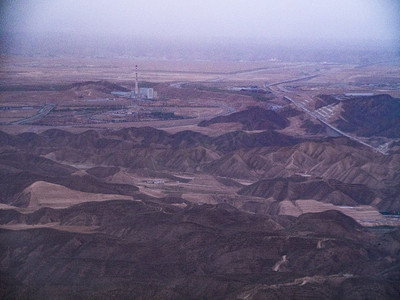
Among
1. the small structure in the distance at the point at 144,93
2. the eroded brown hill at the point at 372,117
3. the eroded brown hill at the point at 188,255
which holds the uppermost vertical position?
the eroded brown hill at the point at 188,255

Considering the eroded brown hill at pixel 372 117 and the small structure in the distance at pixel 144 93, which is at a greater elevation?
the eroded brown hill at pixel 372 117

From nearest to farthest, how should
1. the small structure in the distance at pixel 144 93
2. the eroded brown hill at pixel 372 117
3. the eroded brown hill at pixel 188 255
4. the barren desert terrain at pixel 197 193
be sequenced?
the eroded brown hill at pixel 188 255 < the barren desert terrain at pixel 197 193 < the eroded brown hill at pixel 372 117 < the small structure in the distance at pixel 144 93

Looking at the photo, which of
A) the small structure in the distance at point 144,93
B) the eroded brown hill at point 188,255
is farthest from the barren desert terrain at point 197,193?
the small structure in the distance at point 144,93

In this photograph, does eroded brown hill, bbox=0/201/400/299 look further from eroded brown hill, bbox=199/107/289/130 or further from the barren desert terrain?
eroded brown hill, bbox=199/107/289/130

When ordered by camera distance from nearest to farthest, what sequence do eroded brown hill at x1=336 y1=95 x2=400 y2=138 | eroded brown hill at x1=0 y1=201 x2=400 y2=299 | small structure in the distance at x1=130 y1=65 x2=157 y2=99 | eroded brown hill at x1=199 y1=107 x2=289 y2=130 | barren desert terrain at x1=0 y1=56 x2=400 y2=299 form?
eroded brown hill at x1=0 y1=201 x2=400 y2=299, barren desert terrain at x1=0 y1=56 x2=400 y2=299, eroded brown hill at x1=336 y1=95 x2=400 y2=138, eroded brown hill at x1=199 y1=107 x2=289 y2=130, small structure in the distance at x1=130 y1=65 x2=157 y2=99

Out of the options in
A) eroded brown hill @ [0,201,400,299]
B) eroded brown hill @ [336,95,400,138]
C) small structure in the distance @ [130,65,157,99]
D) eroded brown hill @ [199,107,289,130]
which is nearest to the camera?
eroded brown hill @ [0,201,400,299]

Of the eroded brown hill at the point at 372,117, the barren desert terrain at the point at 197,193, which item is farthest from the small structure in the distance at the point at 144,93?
the eroded brown hill at the point at 372,117

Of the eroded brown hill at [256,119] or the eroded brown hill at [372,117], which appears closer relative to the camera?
the eroded brown hill at [372,117]

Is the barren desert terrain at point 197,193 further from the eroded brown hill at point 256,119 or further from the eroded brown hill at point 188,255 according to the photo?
the eroded brown hill at point 256,119

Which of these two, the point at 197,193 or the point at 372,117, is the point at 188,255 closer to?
the point at 197,193

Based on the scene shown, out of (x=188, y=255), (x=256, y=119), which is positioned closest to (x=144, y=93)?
(x=256, y=119)

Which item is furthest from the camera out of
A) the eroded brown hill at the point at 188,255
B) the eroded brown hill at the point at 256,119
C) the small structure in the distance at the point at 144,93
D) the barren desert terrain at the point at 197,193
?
the small structure in the distance at the point at 144,93

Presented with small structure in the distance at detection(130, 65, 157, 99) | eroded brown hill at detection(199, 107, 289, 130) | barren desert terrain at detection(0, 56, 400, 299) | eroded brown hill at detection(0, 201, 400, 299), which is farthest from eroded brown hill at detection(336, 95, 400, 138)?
eroded brown hill at detection(0, 201, 400, 299)
